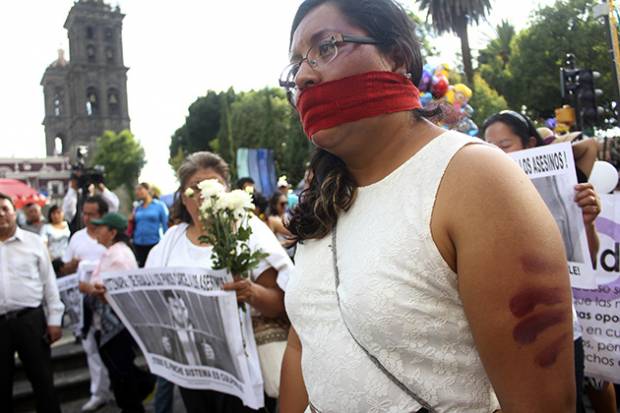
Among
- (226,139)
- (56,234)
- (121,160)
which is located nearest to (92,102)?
(121,160)

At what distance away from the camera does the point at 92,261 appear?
228 inches

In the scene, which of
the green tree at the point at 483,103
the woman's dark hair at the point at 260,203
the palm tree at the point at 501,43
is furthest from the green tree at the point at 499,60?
the woman's dark hair at the point at 260,203

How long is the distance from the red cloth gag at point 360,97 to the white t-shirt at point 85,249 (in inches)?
205

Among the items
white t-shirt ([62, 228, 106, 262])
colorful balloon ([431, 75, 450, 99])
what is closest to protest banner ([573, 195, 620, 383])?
colorful balloon ([431, 75, 450, 99])

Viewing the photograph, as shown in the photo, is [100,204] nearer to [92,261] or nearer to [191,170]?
[92,261]

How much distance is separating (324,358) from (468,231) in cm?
48

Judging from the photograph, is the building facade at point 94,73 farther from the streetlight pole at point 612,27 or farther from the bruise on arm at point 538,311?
the bruise on arm at point 538,311

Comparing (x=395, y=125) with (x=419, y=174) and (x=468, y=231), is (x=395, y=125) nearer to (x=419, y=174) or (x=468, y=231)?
(x=419, y=174)

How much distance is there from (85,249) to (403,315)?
5.58m

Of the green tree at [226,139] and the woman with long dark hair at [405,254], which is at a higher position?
the green tree at [226,139]

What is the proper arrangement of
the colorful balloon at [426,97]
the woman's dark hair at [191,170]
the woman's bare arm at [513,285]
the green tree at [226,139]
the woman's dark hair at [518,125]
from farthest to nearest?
the green tree at [226,139] < the colorful balloon at [426,97] < the woman's dark hair at [191,170] < the woman's dark hair at [518,125] < the woman's bare arm at [513,285]

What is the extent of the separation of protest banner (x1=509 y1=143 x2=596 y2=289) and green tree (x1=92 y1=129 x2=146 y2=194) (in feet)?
213

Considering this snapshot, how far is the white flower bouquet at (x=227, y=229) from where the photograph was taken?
287cm

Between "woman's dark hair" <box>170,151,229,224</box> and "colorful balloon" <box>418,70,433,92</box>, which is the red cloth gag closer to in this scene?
"woman's dark hair" <box>170,151,229,224</box>
